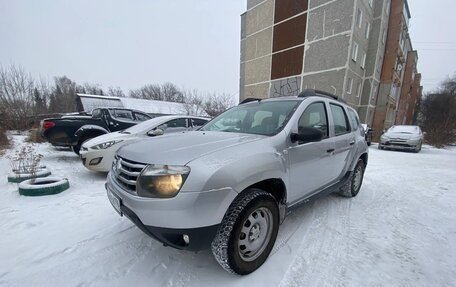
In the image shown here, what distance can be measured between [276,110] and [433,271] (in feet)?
7.75

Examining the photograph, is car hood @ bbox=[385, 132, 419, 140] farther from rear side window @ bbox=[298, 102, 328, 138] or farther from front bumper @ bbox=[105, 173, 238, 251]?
front bumper @ bbox=[105, 173, 238, 251]

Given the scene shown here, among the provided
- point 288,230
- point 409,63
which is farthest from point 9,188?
point 409,63

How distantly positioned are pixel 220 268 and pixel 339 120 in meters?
2.85

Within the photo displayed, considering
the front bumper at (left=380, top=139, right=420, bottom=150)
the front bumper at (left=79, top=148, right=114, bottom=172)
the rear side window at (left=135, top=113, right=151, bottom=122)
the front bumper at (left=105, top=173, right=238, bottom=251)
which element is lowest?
the front bumper at (left=380, top=139, right=420, bottom=150)

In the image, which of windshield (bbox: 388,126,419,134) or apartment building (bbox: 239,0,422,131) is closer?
windshield (bbox: 388,126,419,134)

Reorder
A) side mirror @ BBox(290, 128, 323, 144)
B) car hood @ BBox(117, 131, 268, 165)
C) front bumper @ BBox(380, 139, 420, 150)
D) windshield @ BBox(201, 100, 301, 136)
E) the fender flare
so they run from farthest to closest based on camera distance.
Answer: front bumper @ BBox(380, 139, 420, 150) < the fender flare < windshield @ BBox(201, 100, 301, 136) < side mirror @ BBox(290, 128, 323, 144) < car hood @ BBox(117, 131, 268, 165)

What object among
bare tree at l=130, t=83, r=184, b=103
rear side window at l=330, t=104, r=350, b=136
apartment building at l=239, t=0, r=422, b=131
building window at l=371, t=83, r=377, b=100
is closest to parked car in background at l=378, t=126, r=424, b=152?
apartment building at l=239, t=0, r=422, b=131

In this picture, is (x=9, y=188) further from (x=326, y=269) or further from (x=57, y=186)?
(x=326, y=269)

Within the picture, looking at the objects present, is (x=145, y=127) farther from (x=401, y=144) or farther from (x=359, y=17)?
(x=359, y=17)

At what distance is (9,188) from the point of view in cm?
393

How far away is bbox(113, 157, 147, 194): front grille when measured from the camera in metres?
1.82

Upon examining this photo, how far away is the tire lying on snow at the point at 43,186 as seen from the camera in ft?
11.7

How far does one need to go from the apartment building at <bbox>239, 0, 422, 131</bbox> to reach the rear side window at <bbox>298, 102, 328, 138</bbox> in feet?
48.4

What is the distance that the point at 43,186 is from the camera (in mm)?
3637
